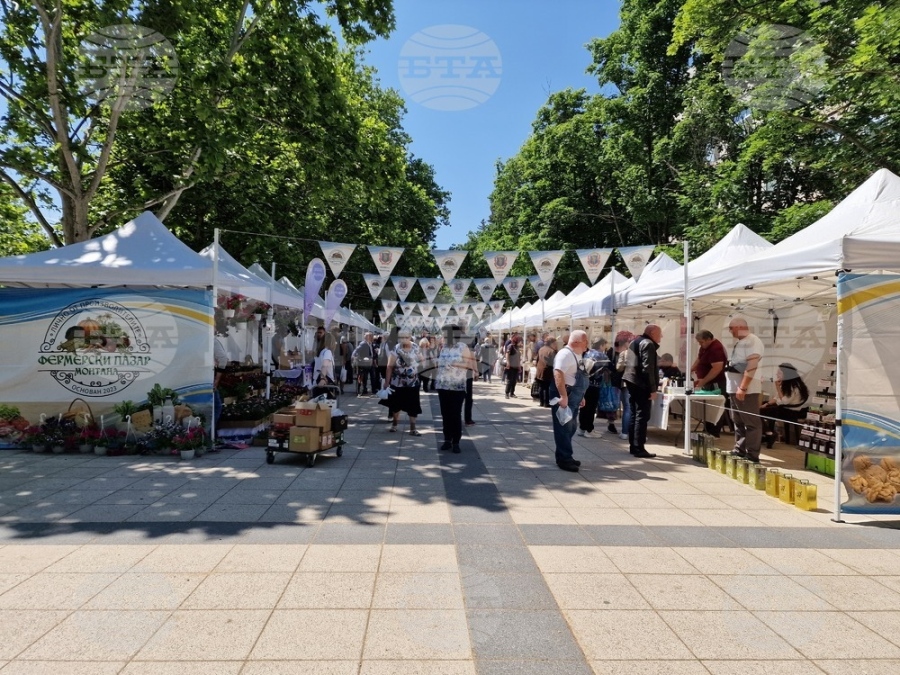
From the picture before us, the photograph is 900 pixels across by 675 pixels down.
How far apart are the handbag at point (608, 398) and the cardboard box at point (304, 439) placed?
5326 mm

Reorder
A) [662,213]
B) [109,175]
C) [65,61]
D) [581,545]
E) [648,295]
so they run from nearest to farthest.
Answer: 1. [581,545]
2. [648,295]
3. [65,61]
4. [109,175]
5. [662,213]

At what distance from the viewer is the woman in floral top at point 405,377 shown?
855cm

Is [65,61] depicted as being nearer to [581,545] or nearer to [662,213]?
[581,545]

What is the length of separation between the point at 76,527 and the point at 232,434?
3.78m

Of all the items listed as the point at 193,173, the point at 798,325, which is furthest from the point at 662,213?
the point at 193,173

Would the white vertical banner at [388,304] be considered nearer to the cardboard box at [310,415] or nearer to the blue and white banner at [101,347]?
the blue and white banner at [101,347]

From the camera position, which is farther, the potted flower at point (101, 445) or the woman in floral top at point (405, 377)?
the woman in floral top at point (405, 377)

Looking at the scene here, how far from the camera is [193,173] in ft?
40.4

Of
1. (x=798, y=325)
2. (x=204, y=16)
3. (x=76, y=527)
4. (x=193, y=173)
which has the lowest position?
(x=76, y=527)

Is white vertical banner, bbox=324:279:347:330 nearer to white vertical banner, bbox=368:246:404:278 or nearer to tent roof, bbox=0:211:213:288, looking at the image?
white vertical banner, bbox=368:246:404:278

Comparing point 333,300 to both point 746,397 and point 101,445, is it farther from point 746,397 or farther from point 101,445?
point 746,397

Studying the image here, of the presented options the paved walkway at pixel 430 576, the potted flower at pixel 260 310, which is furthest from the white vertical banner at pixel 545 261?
the paved walkway at pixel 430 576

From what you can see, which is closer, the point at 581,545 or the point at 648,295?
the point at 581,545

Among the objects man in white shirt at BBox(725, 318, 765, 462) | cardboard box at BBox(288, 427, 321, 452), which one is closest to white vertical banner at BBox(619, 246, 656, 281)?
man in white shirt at BBox(725, 318, 765, 462)
